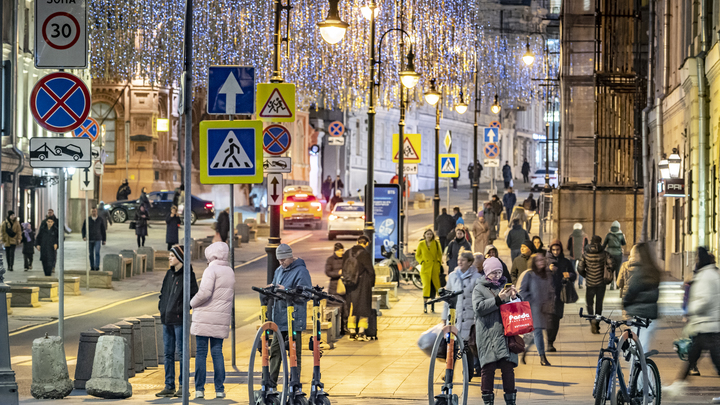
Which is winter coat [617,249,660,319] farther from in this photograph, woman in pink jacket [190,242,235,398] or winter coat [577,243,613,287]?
winter coat [577,243,613,287]

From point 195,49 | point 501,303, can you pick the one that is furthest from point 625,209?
point 501,303

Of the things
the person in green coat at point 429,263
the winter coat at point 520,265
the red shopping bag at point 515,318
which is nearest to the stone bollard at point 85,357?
the red shopping bag at point 515,318

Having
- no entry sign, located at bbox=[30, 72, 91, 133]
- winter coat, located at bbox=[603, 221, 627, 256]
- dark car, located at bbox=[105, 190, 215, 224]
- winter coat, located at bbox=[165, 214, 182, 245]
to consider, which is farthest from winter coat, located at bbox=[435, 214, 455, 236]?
no entry sign, located at bbox=[30, 72, 91, 133]

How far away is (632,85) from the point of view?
3769 cm

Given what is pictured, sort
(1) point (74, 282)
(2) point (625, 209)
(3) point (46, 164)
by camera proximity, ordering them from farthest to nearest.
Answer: (2) point (625, 209) → (1) point (74, 282) → (3) point (46, 164)

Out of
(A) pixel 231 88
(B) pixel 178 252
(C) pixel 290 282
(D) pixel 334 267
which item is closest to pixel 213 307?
(B) pixel 178 252

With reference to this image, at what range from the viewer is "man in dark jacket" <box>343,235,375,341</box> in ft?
57.9

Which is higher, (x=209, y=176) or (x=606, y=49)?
(x=606, y=49)

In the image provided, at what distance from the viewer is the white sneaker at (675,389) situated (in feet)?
39.3

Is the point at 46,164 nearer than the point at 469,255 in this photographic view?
Yes

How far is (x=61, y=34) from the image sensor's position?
422 inches

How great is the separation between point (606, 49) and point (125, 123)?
28.3 meters

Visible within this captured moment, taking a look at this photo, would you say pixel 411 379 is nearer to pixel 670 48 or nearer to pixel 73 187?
pixel 670 48

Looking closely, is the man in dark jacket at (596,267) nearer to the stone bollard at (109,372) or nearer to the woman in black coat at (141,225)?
the stone bollard at (109,372)
